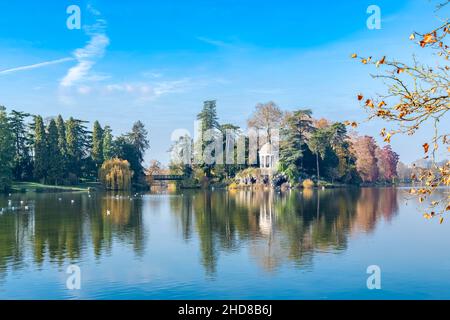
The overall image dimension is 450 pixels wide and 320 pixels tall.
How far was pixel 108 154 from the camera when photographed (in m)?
84.4

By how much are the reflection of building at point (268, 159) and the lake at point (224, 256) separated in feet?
158

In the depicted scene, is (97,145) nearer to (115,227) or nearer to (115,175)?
(115,175)

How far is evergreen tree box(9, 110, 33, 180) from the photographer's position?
77.5m

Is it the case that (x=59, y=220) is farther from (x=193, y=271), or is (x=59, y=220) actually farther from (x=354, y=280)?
(x=354, y=280)

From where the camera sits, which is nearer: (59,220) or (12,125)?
(59,220)

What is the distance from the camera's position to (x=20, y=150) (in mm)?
79375

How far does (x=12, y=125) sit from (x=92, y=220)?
163ft

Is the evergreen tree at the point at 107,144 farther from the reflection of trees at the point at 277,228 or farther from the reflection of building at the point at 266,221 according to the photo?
the reflection of building at the point at 266,221

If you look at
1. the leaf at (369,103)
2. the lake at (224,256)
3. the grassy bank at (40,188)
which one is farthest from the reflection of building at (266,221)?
the grassy bank at (40,188)

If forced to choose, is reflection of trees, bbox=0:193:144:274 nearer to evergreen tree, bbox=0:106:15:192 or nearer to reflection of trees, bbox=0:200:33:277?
reflection of trees, bbox=0:200:33:277

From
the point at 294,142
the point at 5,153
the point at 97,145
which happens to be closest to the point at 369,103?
the point at 5,153

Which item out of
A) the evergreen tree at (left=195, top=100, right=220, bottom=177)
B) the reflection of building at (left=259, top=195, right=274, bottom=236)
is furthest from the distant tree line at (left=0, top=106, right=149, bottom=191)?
the reflection of building at (left=259, top=195, right=274, bottom=236)

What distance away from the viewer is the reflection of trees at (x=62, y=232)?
21344 millimetres
